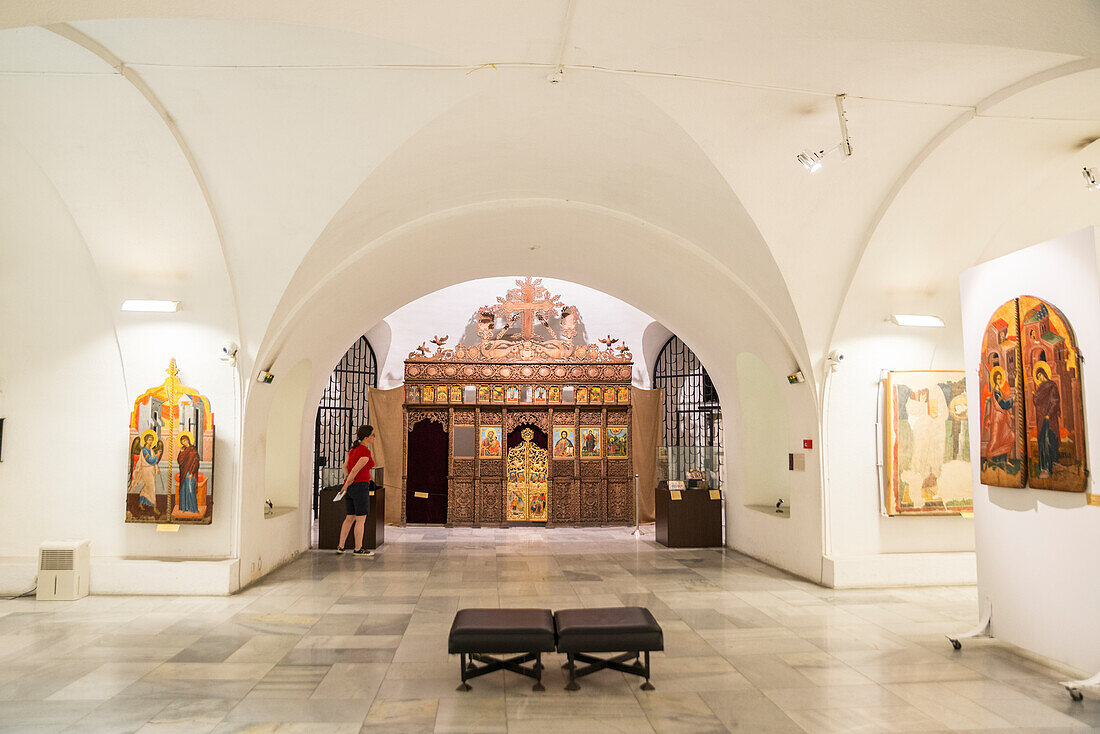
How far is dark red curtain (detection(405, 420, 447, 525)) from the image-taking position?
14.8 m

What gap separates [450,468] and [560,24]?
11010 mm

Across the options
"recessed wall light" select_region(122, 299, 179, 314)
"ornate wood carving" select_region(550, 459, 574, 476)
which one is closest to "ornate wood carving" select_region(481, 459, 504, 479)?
"ornate wood carving" select_region(550, 459, 574, 476)

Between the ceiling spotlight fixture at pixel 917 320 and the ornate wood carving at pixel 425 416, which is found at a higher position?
the ceiling spotlight fixture at pixel 917 320

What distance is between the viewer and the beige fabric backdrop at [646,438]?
1512 cm

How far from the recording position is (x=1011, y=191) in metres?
7.25

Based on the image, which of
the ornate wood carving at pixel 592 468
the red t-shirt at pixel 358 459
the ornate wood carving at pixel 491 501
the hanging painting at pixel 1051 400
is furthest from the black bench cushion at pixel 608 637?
Answer: the ornate wood carving at pixel 592 468

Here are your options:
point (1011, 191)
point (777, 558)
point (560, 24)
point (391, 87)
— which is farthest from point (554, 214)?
point (777, 558)

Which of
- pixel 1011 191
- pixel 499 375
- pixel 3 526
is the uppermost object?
pixel 1011 191

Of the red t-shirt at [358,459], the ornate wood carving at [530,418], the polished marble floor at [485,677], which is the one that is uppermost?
the ornate wood carving at [530,418]

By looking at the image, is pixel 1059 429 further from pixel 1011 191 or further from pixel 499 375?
pixel 499 375

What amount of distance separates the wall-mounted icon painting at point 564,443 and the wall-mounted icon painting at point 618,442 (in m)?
0.72

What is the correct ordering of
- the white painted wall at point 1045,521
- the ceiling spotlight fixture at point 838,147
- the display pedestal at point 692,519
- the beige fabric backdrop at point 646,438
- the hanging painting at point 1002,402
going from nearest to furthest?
the white painted wall at point 1045,521
the hanging painting at point 1002,402
the ceiling spotlight fixture at point 838,147
the display pedestal at point 692,519
the beige fabric backdrop at point 646,438

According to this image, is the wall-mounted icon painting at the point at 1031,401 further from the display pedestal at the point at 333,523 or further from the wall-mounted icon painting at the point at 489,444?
the wall-mounted icon painting at the point at 489,444

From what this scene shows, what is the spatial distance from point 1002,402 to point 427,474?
11.3 metres
